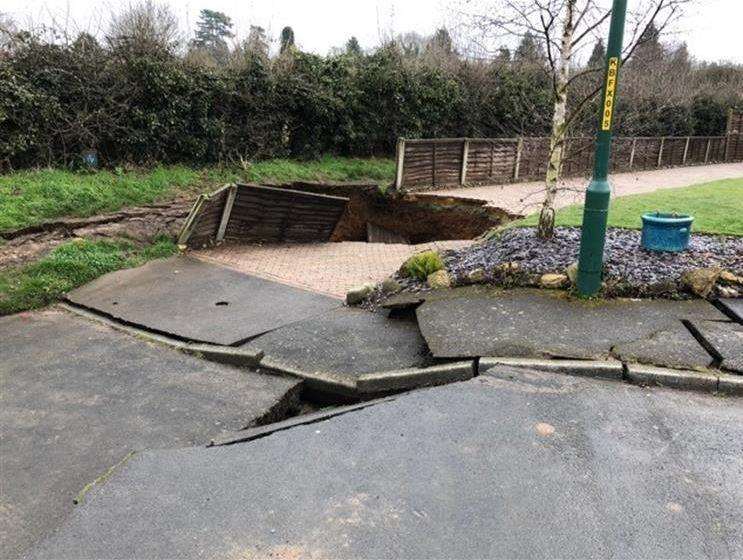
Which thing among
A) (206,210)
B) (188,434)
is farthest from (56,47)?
(188,434)

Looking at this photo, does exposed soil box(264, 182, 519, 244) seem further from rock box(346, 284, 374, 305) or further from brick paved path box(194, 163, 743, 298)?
rock box(346, 284, 374, 305)

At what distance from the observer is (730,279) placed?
6094 mm

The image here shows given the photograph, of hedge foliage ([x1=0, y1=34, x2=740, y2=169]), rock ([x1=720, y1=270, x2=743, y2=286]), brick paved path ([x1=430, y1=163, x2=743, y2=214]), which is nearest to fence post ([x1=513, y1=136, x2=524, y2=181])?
brick paved path ([x1=430, y1=163, x2=743, y2=214])

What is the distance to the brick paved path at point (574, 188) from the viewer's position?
45.6ft

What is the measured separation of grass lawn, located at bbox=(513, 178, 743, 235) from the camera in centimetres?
880

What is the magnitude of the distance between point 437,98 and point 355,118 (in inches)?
116

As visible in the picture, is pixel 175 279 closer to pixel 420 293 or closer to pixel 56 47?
pixel 420 293

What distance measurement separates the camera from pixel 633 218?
31.6 ft

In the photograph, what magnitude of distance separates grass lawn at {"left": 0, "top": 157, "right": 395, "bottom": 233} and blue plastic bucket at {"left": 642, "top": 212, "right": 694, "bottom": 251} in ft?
27.6

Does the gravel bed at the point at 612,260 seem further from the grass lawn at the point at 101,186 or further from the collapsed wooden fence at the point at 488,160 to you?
the grass lawn at the point at 101,186

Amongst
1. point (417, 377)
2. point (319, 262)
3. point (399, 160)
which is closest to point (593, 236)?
point (417, 377)

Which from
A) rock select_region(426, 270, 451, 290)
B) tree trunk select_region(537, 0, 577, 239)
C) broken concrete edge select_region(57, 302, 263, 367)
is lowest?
broken concrete edge select_region(57, 302, 263, 367)

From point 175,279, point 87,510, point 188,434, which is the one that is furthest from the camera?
point 175,279

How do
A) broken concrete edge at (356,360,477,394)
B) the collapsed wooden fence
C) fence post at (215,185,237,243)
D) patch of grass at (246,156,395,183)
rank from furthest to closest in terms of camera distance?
the collapsed wooden fence → patch of grass at (246,156,395,183) → fence post at (215,185,237,243) → broken concrete edge at (356,360,477,394)
